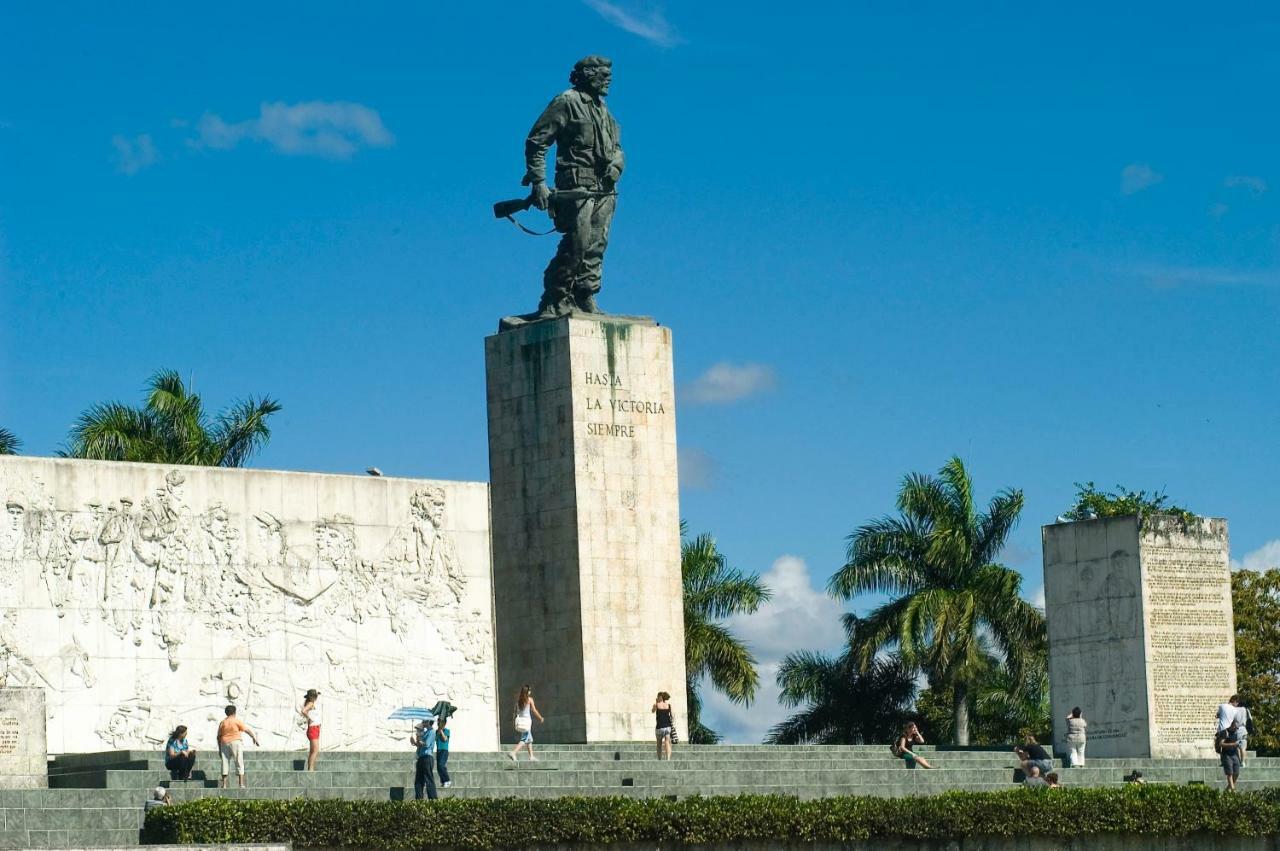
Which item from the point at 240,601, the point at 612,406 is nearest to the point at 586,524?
the point at 612,406

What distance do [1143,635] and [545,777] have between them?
9.87m

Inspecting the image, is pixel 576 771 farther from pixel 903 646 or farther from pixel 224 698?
pixel 903 646

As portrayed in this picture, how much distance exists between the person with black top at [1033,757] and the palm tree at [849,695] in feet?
33.4

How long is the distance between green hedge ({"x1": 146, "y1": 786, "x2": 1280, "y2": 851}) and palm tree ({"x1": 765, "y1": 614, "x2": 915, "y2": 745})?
12197mm

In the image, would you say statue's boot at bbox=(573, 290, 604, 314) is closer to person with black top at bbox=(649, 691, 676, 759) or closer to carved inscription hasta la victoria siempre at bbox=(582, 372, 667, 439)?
carved inscription hasta la victoria siempre at bbox=(582, 372, 667, 439)

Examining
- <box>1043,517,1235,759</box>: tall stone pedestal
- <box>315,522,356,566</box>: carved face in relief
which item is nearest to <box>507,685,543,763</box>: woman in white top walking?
<box>315,522,356,566</box>: carved face in relief

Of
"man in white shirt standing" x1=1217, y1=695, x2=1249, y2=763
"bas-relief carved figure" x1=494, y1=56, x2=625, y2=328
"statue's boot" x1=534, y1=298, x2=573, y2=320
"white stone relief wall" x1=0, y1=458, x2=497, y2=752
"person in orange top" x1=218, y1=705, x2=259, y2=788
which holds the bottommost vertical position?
"man in white shirt standing" x1=1217, y1=695, x2=1249, y2=763

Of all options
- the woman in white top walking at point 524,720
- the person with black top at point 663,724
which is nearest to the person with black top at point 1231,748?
the person with black top at point 663,724

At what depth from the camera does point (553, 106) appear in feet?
105

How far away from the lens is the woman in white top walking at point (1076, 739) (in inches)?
1176

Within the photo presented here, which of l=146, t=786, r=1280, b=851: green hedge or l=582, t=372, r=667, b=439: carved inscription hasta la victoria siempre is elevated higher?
l=582, t=372, r=667, b=439: carved inscription hasta la victoria siempre

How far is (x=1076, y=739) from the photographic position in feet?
98.7

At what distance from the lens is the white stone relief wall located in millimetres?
26781

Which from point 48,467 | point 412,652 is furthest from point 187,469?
point 412,652
